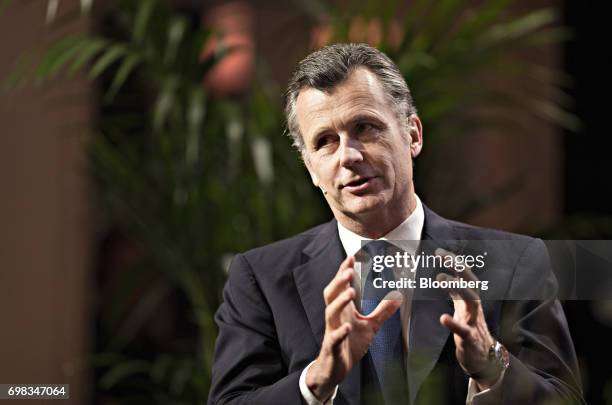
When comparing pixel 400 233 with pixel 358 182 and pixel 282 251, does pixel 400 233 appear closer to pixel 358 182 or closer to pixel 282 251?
pixel 358 182

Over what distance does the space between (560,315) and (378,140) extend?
0.29 meters

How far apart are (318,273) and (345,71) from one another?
26 cm

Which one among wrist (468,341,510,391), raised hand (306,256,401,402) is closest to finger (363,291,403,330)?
raised hand (306,256,401,402)

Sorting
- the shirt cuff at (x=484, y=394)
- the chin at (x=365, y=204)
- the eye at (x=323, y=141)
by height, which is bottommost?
the shirt cuff at (x=484, y=394)

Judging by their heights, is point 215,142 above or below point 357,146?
above

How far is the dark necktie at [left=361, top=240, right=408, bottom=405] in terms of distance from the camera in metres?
0.95

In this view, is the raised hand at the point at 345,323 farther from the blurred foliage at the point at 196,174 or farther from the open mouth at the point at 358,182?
the blurred foliage at the point at 196,174

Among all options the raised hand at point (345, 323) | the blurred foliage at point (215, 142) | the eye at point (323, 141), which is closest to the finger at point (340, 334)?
the raised hand at point (345, 323)

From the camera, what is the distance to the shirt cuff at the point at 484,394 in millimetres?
937

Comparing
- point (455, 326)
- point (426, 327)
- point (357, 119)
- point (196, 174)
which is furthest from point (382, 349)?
point (196, 174)

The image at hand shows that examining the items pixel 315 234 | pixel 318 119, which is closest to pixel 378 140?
pixel 318 119

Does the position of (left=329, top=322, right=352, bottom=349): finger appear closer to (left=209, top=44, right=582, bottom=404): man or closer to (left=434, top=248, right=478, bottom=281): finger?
(left=209, top=44, right=582, bottom=404): man

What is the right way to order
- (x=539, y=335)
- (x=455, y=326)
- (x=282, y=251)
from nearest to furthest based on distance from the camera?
1. (x=455, y=326)
2. (x=539, y=335)
3. (x=282, y=251)

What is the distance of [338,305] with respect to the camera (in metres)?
0.90
